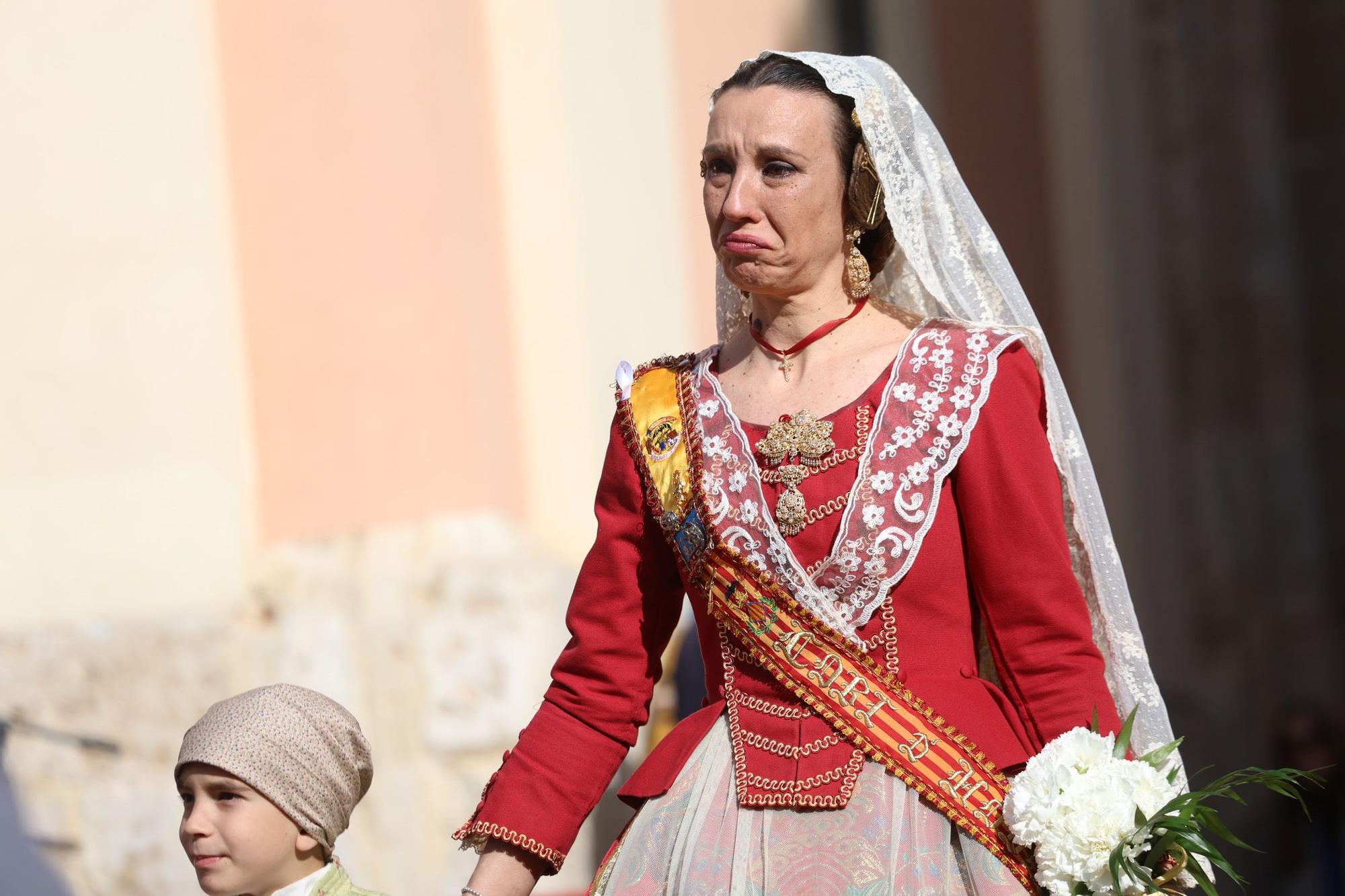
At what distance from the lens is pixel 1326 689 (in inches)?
360

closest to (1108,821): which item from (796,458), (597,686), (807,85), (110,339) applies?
(796,458)

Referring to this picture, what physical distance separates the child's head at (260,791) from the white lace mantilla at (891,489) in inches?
29.7

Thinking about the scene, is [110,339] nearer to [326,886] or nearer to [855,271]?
[326,886]

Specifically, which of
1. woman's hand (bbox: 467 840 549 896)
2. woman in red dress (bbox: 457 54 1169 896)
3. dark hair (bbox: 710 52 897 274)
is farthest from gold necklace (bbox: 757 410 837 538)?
woman's hand (bbox: 467 840 549 896)

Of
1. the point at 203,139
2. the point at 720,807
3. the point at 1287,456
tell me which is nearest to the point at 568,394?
the point at 203,139

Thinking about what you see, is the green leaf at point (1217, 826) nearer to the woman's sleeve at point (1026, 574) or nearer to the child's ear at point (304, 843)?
the woman's sleeve at point (1026, 574)

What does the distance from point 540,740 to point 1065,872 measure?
0.80 m

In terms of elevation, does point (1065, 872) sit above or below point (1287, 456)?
above

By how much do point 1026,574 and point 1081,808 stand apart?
35 cm

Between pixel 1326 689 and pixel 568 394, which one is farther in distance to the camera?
pixel 1326 689

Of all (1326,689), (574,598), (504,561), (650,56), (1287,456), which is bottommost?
(1326,689)

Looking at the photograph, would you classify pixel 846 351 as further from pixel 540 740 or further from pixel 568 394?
pixel 568 394

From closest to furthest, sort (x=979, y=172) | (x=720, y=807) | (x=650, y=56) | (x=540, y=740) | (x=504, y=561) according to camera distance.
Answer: (x=720, y=807) → (x=540, y=740) → (x=504, y=561) → (x=650, y=56) → (x=979, y=172)

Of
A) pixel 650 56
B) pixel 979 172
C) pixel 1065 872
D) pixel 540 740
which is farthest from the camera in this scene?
pixel 979 172
